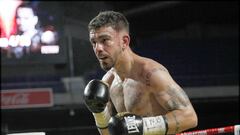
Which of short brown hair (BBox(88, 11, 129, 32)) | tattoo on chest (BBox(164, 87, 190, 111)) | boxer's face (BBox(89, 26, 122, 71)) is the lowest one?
tattoo on chest (BBox(164, 87, 190, 111))

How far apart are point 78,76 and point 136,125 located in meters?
6.78

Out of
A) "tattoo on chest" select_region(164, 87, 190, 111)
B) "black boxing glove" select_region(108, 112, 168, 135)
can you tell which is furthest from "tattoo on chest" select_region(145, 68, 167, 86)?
→ "black boxing glove" select_region(108, 112, 168, 135)

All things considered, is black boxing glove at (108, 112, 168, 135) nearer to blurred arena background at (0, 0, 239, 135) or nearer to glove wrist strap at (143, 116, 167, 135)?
glove wrist strap at (143, 116, 167, 135)

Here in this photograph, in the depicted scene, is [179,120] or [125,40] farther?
[125,40]

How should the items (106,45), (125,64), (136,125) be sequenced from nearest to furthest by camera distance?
(136,125), (106,45), (125,64)

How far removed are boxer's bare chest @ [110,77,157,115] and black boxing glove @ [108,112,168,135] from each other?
0.23 m

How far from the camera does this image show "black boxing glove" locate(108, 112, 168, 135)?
1852mm

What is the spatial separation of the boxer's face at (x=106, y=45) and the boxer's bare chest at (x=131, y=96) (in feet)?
0.71

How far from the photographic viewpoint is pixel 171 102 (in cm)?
205

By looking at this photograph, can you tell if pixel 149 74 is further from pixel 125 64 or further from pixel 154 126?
pixel 154 126

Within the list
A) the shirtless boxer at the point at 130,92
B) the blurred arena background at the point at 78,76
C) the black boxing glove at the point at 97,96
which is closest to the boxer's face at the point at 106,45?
the shirtless boxer at the point at 130,92

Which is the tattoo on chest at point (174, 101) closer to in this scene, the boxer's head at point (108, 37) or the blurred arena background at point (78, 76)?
the boxer's head at point (108, 37)

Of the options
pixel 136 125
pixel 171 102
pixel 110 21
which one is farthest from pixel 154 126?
pixel 110 21

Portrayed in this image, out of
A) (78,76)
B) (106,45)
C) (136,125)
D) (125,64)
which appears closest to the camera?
(136,125)
